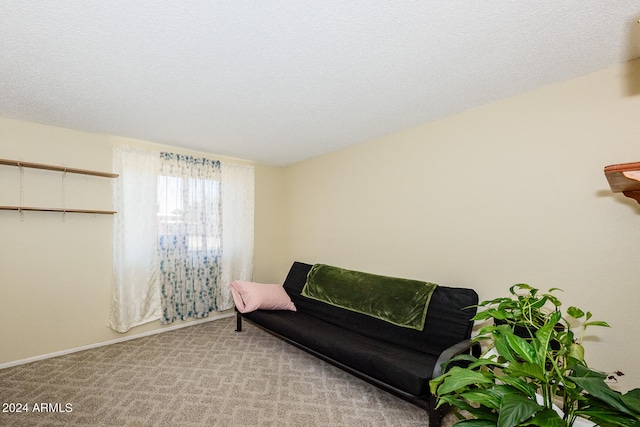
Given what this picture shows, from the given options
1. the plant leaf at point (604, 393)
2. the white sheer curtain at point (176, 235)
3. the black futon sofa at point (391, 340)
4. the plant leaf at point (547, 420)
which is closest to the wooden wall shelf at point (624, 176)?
the plant leaf at point (604, 393)

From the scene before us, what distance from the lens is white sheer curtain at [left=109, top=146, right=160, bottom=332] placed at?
3195mm

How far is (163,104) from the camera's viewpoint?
2340 millimetres

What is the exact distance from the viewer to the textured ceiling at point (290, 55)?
133cm

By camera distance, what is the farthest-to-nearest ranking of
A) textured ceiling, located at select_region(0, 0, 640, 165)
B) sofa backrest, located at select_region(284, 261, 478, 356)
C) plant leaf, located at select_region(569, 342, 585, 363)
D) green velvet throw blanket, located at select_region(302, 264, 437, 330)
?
1. green velvet throw blanket, located at select_region(302, 264, 437, 330)
2. sofa backrest, located at select_region(284, 261, 478, 356)
3. textured ceiling, located at select_region(0, 0, 640, 165)
4. plant leaf, located at select_region(569, 342, 585, 363)

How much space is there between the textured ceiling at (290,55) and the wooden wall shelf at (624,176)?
876mm

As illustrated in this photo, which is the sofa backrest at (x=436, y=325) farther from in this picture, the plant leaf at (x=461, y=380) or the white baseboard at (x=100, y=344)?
the white baseboard at (x=100, y=344)

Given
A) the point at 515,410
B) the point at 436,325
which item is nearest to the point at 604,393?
the point at 515,410

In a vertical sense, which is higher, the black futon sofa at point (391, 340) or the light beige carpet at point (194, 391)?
the black futon sofa at point (391, 340)

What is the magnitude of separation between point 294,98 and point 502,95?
1.67 m

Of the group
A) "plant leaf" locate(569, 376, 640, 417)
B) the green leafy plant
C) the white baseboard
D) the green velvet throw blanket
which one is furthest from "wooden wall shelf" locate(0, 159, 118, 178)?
"plant leaf" locate(569, 376, 640, 417)

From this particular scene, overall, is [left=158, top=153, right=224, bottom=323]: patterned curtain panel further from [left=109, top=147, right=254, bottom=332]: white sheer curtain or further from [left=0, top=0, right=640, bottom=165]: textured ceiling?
[left=0, top=0, right=640, bottom=165]: textured ceiling

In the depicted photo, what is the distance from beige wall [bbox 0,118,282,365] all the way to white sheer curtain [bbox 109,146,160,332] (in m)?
0.11

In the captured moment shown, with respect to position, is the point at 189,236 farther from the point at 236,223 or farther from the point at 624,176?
the point at 624,176

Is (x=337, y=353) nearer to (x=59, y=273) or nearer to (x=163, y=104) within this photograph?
(x=163, y=104)
